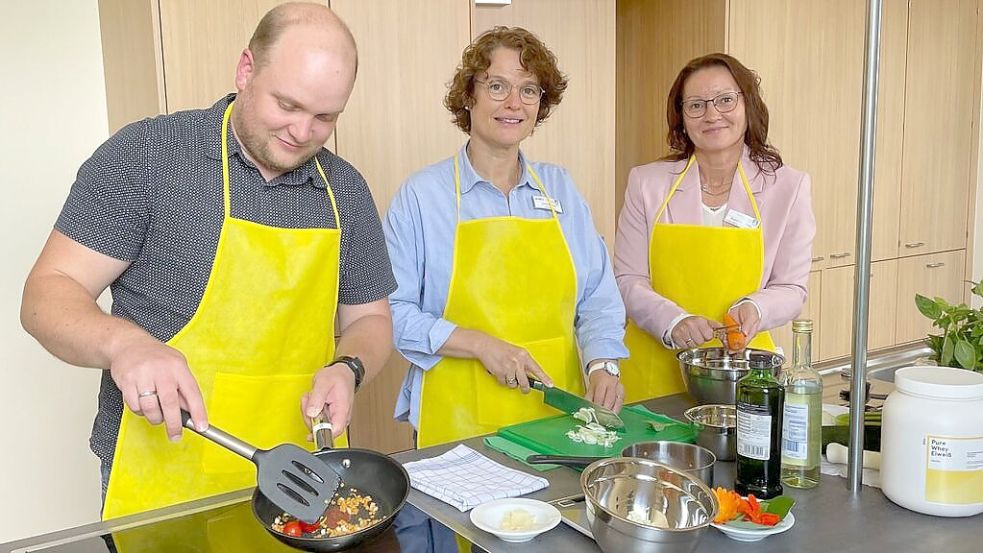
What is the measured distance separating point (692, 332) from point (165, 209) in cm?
126

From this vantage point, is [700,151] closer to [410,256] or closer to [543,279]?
[543,279]

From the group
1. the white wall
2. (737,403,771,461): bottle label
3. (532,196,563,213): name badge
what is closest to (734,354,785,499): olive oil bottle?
(737,403,771,461): bottle label

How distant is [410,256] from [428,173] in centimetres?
21

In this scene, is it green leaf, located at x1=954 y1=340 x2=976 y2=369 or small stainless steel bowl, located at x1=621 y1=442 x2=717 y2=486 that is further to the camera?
green leaf, located at x1=954 y1=340 x2=976 y2=369

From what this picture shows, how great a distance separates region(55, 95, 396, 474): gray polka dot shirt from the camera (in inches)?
57.0

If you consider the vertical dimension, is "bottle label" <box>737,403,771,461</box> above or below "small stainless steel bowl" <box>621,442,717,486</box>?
above

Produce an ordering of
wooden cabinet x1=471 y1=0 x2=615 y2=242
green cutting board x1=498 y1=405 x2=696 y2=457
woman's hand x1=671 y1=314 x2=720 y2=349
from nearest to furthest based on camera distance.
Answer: green cutting board x1=498 y1=405 x2=696 y2=457, woman's hand x1=671 y1=314 x2=720 y2=349, wooden cabinet x1=471 y1=0 x2=615 y2=242

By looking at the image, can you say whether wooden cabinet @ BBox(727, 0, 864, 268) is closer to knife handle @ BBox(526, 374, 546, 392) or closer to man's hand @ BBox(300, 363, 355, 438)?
knife handle @ BBox(526, 374, 546, 392)

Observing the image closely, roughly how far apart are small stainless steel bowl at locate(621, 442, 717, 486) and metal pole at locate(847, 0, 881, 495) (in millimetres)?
211

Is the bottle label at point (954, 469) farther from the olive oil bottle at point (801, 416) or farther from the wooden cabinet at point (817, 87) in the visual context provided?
the wooden cabinet at point (817, 87)

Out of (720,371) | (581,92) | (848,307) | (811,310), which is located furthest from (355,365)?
(848,307)

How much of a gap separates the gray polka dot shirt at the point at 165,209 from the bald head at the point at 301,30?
201 millimetres

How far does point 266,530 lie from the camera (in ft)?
3.85

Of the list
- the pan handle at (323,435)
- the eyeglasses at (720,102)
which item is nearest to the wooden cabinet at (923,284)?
the eyeglasses at (720,102)
